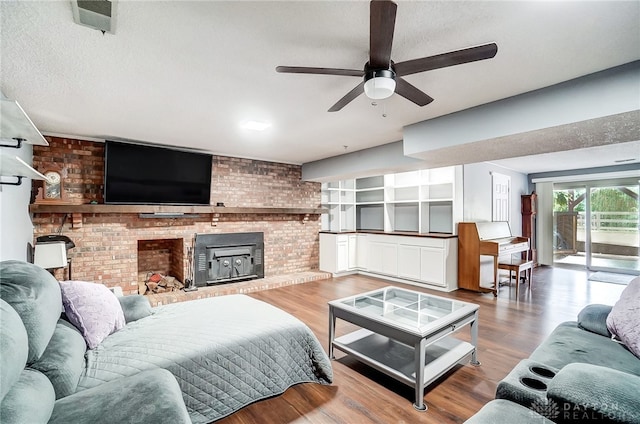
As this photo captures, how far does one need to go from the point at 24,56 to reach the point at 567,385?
3.50 m

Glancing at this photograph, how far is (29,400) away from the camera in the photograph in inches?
39.0

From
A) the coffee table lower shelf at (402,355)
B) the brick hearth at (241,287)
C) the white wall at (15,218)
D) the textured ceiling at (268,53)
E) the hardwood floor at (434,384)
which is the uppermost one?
the textured ceiling at (268,53)

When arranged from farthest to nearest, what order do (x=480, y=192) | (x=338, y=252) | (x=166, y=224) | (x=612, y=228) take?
(x=612, y=228)
(x=338, y=252)
(x=480, y=192)
(x=166, y=224)

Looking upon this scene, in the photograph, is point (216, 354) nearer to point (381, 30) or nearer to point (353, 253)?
point (381, 30)

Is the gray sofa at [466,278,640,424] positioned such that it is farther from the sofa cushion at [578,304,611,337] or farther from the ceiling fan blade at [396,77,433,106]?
the ceiling fan blade at [396,77,433,106]

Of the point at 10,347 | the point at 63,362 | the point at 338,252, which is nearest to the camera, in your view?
the point at 10,347

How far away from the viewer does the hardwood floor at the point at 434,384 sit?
6.10 ft

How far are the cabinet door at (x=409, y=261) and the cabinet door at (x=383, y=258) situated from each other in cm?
11

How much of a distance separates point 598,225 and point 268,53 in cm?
821

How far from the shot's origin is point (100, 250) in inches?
159

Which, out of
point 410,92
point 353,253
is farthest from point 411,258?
point 410,92

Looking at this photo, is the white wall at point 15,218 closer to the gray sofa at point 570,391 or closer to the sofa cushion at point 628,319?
the gray sofa at point 570,391

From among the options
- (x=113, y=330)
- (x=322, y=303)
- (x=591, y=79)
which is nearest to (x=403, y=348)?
(x=322, y=303)

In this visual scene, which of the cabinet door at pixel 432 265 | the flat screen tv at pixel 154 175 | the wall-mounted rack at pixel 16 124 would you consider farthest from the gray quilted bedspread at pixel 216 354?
the cabinet door at pixel 432 265
